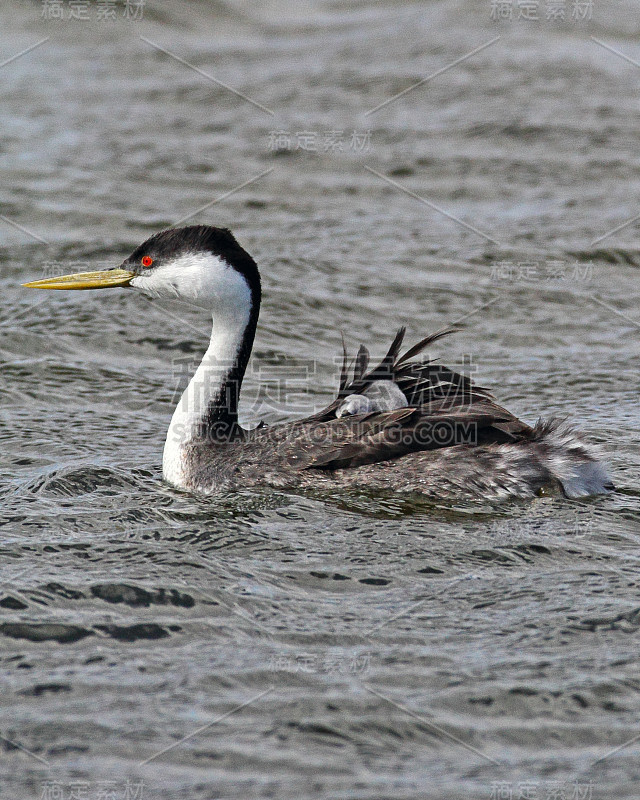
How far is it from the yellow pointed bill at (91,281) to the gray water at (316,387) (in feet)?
3.38

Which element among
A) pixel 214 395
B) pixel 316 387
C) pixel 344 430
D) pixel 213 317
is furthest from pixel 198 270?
pixel 316 387

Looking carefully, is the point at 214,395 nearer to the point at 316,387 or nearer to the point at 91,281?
the point at 91,281

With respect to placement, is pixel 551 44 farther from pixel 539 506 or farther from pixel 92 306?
pixel 539 506

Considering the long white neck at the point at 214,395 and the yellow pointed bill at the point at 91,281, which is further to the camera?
the yellow pointed bill at the point at 91,281

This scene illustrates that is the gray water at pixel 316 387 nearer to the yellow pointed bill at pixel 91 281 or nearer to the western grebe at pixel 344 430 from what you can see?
the western grebe at pixel 344 430

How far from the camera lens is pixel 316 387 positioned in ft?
27.3

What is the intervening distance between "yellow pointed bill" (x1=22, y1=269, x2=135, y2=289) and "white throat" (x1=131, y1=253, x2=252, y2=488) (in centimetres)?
7

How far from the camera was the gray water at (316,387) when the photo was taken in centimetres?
422

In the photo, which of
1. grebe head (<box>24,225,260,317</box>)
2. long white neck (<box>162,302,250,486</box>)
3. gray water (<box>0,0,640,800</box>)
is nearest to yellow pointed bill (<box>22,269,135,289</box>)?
grebe head (<box>24,225,260,317</box>)

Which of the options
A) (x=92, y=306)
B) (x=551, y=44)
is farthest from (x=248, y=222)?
(x=551, y=44)

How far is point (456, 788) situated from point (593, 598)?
4.70 feet

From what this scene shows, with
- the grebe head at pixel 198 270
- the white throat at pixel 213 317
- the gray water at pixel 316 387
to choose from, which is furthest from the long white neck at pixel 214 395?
the gray water at pixel 316 387

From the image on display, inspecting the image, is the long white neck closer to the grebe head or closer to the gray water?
the grebe head

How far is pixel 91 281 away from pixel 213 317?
2.66ft
